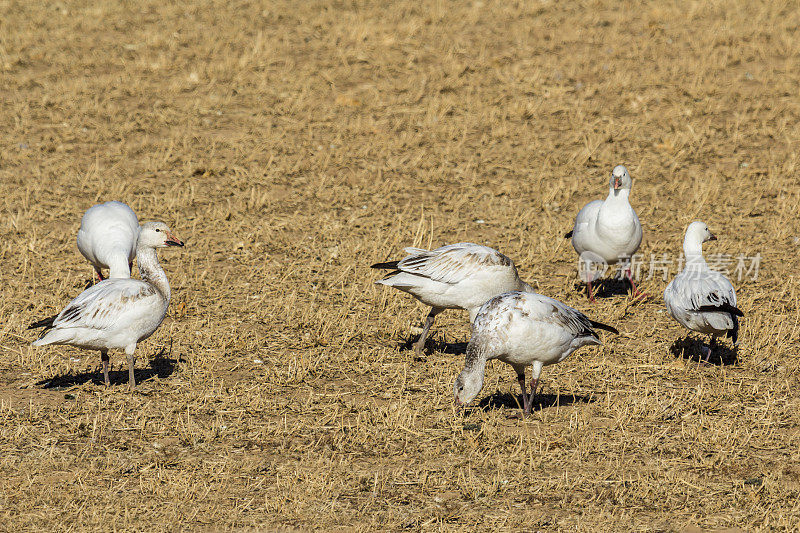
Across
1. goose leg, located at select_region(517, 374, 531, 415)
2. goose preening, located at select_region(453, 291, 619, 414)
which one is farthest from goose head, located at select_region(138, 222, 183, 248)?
goose leg, located at select_region(517, 374, 531, 415)

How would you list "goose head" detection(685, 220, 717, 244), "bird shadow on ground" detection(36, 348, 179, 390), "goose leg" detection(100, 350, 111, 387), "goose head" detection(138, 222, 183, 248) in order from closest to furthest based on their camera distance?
"goose leg" detection(100, 350, 111, 387) < "bird shadow on ground" detection(36, 348, 179, 390) < "goose head" detection(138, 222, 183, 248) < "goose head" detection(685, 220, 717, 244)

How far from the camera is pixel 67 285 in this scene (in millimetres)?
10953

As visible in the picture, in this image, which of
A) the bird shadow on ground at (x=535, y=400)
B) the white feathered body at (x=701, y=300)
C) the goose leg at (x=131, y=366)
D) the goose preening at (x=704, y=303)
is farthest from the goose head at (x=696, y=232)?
the goose leg at (x=131, y=366)

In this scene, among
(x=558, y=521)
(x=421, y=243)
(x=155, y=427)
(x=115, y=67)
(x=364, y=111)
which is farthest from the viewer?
(x=115, y=67)

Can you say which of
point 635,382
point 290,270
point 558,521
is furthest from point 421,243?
point 558,521

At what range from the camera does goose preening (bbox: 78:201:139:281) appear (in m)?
9.93

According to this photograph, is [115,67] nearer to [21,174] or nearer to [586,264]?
[21,174]

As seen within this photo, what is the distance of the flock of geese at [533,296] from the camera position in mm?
7570

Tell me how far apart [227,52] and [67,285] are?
30.8 ft

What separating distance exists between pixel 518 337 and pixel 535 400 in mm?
1145

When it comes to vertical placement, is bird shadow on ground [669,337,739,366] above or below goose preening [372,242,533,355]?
below

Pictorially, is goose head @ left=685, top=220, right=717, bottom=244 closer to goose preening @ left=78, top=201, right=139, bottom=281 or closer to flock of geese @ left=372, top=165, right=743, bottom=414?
flock of geese @ left=372, top=165, right=743, bottom=414

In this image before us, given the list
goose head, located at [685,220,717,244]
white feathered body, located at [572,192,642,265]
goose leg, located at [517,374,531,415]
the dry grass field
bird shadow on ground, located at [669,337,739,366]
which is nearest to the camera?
the dry grass field

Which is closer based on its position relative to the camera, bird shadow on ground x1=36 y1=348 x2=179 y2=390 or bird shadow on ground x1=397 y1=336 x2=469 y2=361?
bird shadow on ground x1=36 y1=348 x2=179 y2=390
